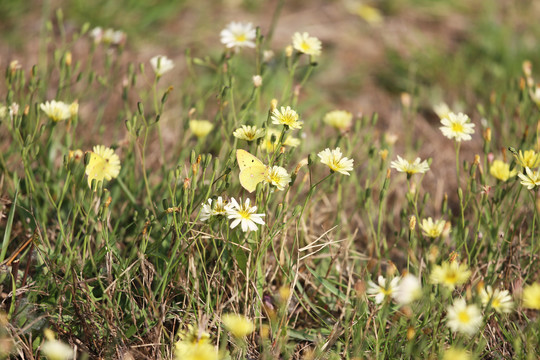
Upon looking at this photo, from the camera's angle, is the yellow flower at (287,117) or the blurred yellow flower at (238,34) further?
the blurred yellow flower at (238,34)

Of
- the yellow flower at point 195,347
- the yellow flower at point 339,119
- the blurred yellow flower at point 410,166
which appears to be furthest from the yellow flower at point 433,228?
the yellow flower at point 195,347

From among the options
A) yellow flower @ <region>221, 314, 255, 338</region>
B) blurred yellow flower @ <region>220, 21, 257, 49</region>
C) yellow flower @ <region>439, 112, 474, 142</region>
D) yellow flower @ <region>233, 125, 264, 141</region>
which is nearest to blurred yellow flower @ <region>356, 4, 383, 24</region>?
blurred yellow flower @ <region>220, 21, 257, 49</region>

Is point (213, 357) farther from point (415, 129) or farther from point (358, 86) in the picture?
point (358, 86)

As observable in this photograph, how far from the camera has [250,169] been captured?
1622 millimetres

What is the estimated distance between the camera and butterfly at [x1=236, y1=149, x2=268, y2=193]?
1.61 m

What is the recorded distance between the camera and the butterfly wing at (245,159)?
1612 mm

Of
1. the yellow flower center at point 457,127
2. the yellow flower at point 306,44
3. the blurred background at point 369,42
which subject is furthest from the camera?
the blurred background at point 369,42

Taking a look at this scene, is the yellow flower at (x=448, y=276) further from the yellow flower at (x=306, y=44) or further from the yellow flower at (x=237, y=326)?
the yellow flower at (x=306, y=44)

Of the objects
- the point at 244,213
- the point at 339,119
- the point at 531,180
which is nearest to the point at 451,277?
the point at 531,180

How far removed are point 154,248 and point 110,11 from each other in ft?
7.60

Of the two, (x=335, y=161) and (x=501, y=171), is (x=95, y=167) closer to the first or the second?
(x=335, y=161)

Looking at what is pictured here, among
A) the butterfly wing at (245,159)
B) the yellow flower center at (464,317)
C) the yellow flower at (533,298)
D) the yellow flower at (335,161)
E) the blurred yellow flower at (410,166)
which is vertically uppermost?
the butterfly wing at (245,159)

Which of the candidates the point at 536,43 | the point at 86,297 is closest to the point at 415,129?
the point at 536,43

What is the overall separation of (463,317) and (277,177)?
0.63 metres
